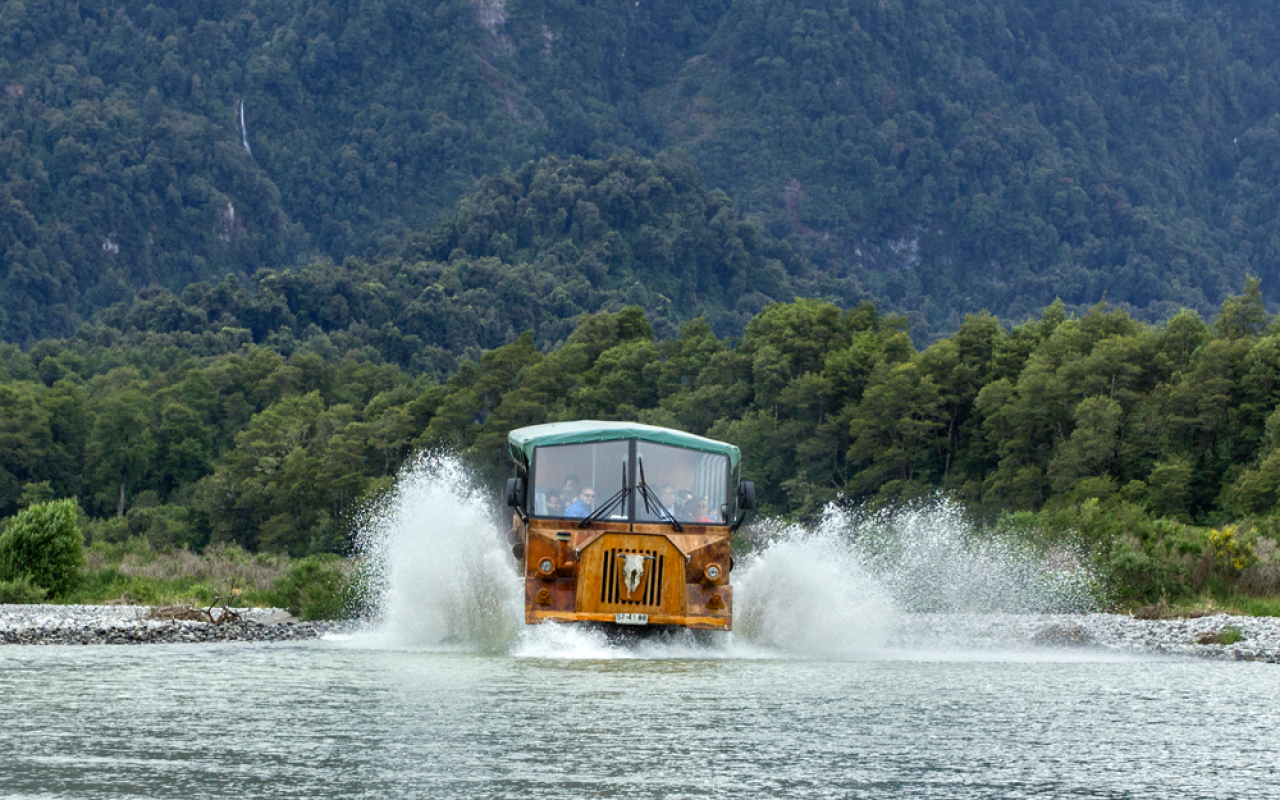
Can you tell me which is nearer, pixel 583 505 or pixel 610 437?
pixel 583 505

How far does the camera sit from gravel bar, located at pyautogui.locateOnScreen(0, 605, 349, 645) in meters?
25.1

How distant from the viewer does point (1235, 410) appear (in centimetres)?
5384

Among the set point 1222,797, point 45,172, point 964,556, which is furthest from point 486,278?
point 1222,797

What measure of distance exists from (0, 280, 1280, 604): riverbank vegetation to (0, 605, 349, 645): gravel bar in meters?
15.4

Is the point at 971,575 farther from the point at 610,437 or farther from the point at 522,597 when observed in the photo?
the point at 610,437

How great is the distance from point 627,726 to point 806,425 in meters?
56.7

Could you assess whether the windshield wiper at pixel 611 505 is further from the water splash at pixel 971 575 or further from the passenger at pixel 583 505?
the water splash at pixel 971 575

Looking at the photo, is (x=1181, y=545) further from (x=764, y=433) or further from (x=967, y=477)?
(x=764, y=433)

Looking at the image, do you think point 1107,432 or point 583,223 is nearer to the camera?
point 1107,432

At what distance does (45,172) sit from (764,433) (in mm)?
141321

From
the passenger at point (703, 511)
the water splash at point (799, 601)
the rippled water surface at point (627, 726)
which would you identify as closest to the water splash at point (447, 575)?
the rippled water surface at point (627, 726)

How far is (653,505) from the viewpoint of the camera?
2091 cm

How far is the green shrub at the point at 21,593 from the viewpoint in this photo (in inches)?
1288

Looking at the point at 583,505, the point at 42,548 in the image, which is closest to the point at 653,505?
the point at 583,505
